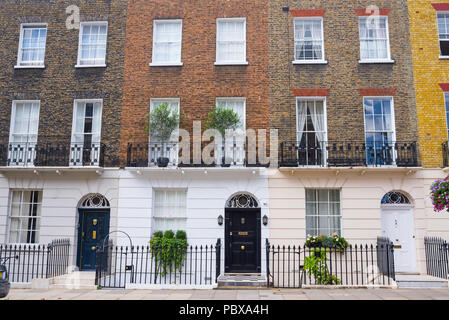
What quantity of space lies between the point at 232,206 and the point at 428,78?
8633 mm

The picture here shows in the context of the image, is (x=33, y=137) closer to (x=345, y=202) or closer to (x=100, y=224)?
(x=100, y=224)

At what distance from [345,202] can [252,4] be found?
27.4ft

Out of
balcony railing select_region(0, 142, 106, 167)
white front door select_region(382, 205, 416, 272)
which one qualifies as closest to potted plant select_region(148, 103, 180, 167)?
balcony railing select_region(0, 142, 106, 167)

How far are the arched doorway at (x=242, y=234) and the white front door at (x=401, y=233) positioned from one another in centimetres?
453

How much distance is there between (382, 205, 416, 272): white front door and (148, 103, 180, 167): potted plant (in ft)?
26.6

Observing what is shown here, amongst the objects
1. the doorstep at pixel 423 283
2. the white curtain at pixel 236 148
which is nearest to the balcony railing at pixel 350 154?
the white curtain at pixel 236 148

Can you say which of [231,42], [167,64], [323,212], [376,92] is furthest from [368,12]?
[167,64]

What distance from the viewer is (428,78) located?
14.1 meters

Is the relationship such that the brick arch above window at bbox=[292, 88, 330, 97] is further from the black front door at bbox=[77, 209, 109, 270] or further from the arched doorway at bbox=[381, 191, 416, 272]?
the black front door at bbox=[77, 209, 109, 270]

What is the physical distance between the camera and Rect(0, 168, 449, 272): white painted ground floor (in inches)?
524

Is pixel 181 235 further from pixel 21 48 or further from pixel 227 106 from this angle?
pixel 21 48

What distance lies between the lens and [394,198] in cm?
1361

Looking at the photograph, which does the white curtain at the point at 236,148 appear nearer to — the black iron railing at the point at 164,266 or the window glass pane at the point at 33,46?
the black iron railing at the point at 164,266

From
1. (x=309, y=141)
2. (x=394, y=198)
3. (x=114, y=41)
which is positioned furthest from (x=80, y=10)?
(x=394, y=198)
